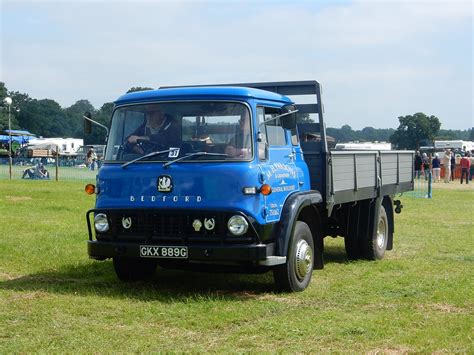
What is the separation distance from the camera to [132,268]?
923cm

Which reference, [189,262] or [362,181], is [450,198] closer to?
[362,181]

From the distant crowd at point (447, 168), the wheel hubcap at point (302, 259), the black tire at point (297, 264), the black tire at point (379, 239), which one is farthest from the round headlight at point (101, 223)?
the distant crowd at point (447, 168)

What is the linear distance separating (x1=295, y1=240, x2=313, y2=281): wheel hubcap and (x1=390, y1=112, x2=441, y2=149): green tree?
10562cm

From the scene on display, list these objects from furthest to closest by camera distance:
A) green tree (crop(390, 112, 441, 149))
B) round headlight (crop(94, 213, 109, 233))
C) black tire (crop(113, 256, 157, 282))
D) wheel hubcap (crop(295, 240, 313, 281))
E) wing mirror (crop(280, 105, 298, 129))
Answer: green tree (crop(390, 112, 441, 149)) < black tire (crop(113, 256, 157, 282)) < wing mirror (crop(280, 105, 298, 129)) < wheel hubcap (crop(295, 240, 313, 281)) < round headlight (crop(94, 213, 109, 233))

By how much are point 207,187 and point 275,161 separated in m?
0.98

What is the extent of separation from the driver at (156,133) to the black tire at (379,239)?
434cm

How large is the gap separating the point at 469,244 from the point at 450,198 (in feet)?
46.5

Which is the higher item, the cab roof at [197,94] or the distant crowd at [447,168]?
the cab roof at [197,94]

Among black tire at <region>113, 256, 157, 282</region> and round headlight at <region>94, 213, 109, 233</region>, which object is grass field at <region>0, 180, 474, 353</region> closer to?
black tire at <region>113, 256, 157, 282</region>

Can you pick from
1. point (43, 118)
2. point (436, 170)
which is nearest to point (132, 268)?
point (436, 170)

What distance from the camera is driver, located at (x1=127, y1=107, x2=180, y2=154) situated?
8219mm

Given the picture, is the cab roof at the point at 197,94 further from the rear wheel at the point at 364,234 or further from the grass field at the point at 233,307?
the rear wheel at the point at 364,234

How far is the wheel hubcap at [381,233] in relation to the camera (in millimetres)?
11725

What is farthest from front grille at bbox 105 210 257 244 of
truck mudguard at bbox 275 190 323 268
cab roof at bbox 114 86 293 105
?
cab roof at bbox 114 86 293 105
